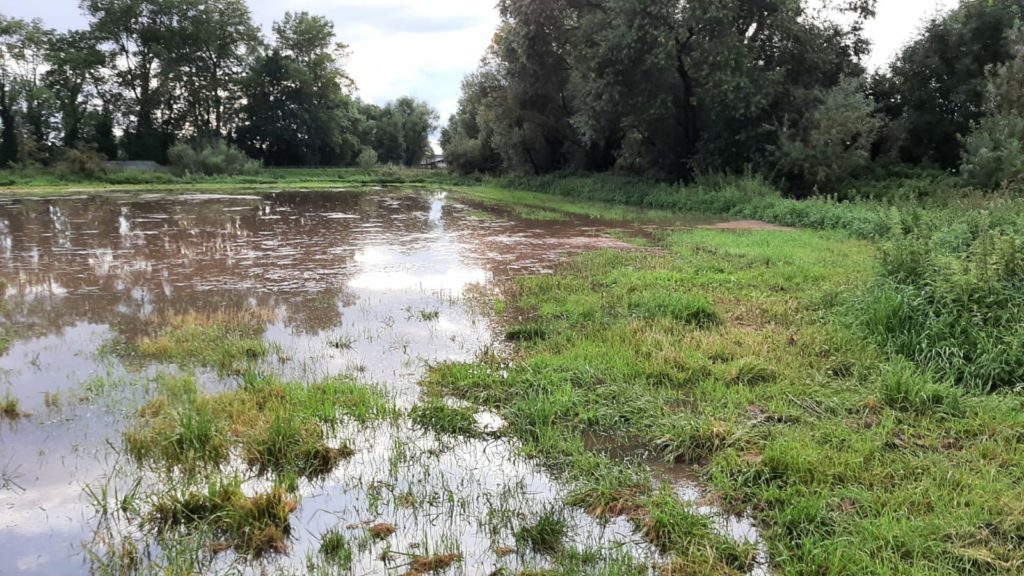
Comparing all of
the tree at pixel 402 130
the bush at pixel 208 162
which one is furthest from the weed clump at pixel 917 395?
the tree at pixel 402 130

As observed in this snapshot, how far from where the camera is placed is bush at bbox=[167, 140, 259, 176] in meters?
41.1

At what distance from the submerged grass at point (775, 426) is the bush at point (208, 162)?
39901 mm

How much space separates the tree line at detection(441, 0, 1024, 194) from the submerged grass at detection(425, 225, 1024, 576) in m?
14.0

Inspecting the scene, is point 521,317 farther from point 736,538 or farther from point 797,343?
point 736,538

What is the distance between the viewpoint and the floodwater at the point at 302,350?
10.2 feet

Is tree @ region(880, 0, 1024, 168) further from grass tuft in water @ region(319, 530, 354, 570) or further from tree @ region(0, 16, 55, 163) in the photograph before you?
tree @ region(0, 16, 55, 163)

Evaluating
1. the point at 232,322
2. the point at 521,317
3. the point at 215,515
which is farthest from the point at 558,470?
the point at 232,322

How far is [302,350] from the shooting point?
19.7 feet

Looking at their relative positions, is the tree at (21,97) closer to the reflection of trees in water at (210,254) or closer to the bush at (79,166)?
the bush at (79,166)

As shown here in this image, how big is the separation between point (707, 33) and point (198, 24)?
45374mm

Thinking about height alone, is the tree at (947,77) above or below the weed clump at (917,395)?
above

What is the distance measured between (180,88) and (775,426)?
190 feet

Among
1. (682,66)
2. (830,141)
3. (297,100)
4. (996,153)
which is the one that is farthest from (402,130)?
(996,153)

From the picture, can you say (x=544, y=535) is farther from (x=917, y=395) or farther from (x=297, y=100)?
(x=297, y=100)
